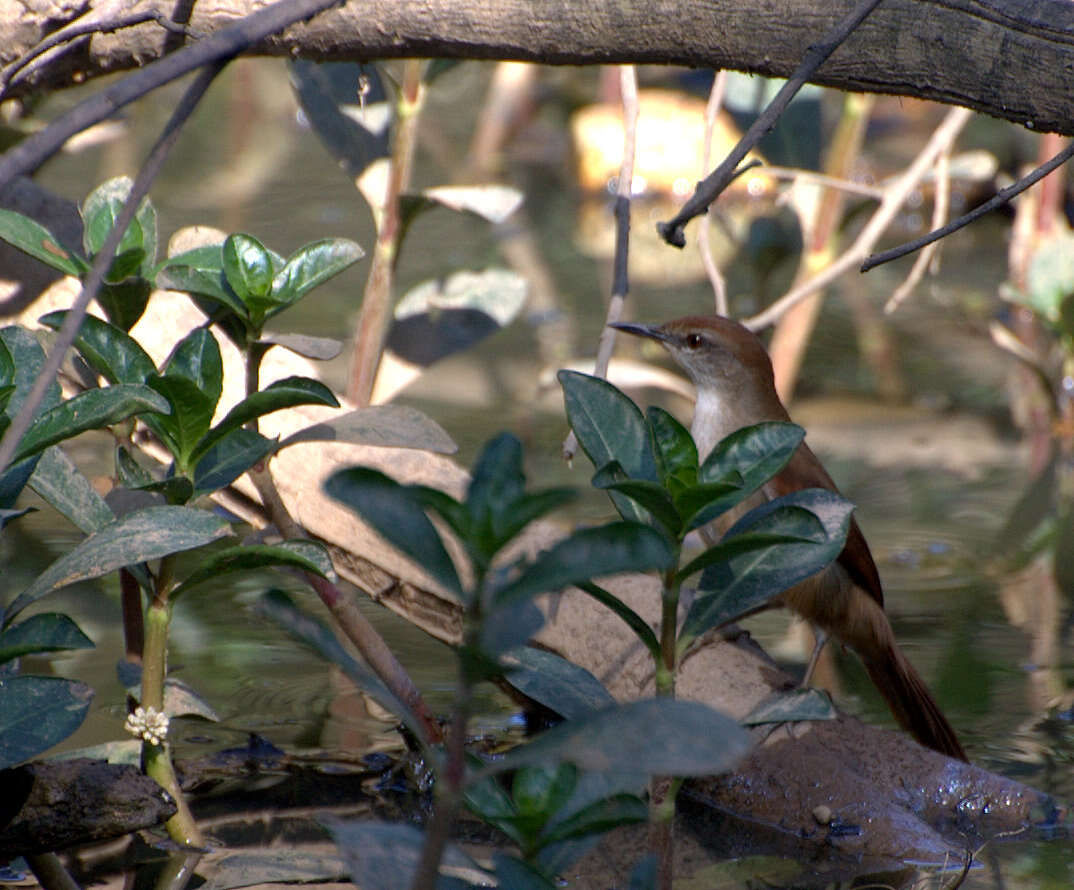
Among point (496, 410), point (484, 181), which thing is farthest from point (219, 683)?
point (484, 181)

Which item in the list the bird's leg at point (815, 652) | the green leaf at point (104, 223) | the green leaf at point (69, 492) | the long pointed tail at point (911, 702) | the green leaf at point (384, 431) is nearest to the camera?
the green leaf at point (69, 492)

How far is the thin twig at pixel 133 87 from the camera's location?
45.9 inches

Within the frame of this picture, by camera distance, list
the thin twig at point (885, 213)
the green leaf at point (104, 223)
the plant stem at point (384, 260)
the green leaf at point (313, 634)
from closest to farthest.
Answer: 1. the green leaf at point (313, 634)
2. the green leaf at point (104, 223)
3. the plant stem at point (384, 260)
4. the thin twig at point (885, 213)

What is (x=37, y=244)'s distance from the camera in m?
Answer: 1.85

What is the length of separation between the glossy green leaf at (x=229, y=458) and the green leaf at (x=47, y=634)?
0.29 meters

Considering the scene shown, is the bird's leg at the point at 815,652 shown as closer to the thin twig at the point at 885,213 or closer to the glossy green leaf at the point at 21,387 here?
the thin twig at the point at 885,213

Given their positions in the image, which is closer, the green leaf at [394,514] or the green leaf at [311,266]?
the green leaf at [394,514]

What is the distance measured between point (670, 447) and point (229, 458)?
23.7 inches

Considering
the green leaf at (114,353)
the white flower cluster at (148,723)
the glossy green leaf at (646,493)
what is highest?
the green leaf at (114,353)

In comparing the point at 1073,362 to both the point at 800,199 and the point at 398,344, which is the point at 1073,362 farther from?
the point at 398,344

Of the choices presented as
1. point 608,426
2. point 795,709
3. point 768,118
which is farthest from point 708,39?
point 795,709

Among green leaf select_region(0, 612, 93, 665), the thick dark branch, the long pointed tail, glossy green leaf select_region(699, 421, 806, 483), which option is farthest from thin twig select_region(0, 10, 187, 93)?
the long pointed tail

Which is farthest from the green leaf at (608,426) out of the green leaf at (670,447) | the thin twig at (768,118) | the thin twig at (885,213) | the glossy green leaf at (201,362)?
the thin twig at (885,213)

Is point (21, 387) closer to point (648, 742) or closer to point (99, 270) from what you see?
point (99, 270)
